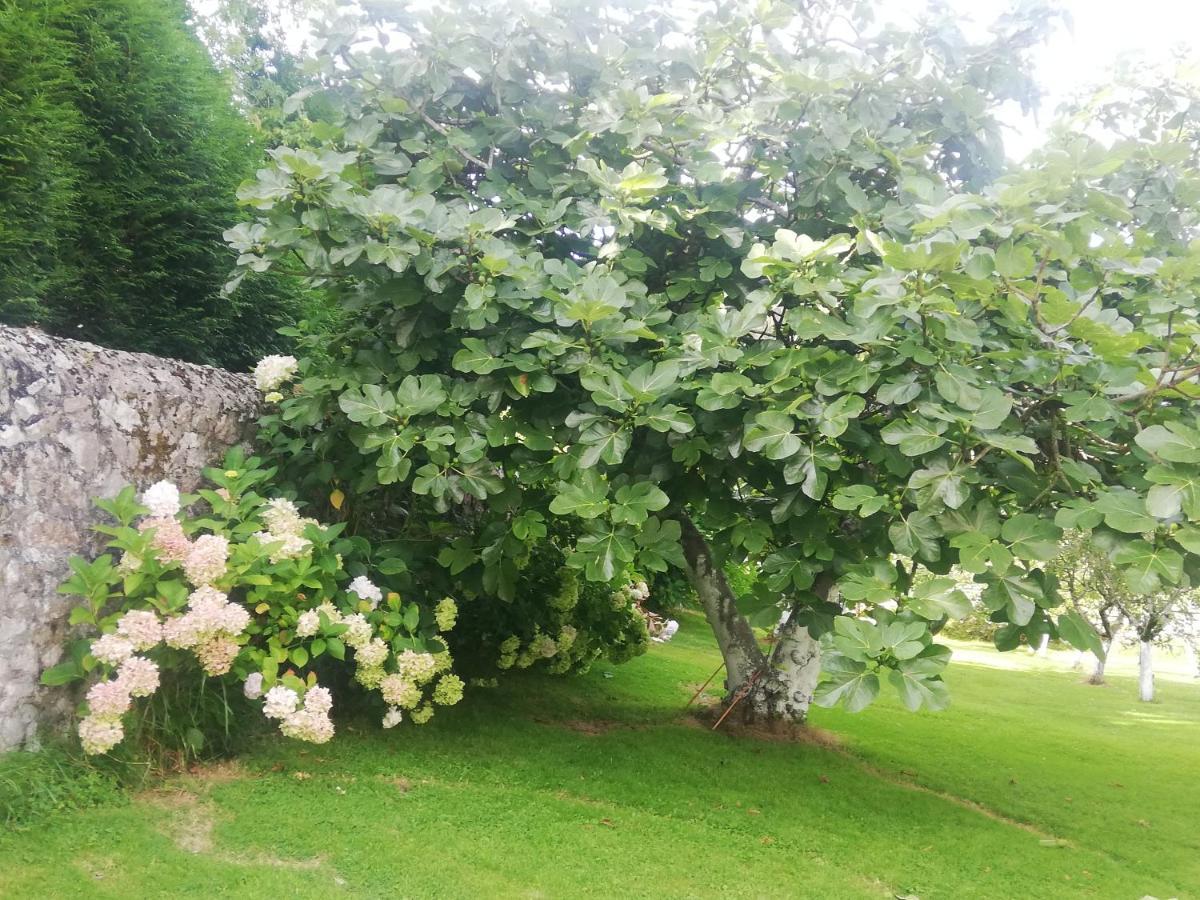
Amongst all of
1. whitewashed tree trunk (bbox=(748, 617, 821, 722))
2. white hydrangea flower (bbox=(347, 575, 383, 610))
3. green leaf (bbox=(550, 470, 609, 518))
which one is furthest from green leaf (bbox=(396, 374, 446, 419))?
whitewashed tree trunk (bbox=(748, 617, 821, 722))

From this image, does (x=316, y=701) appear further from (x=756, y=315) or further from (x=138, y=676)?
(x=756, y=315)

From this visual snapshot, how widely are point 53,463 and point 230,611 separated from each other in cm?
97

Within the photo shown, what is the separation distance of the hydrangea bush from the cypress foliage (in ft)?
5.53

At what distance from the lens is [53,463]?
134 inches

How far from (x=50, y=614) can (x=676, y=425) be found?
261cm

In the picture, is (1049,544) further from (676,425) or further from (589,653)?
(589,653)

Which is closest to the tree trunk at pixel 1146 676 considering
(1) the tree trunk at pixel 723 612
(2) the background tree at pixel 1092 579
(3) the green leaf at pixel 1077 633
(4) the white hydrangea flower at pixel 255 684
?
(2) the background tree at pixel 1092 579

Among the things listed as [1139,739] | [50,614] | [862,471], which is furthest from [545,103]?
[1139,739]

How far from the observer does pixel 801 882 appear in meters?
3.58

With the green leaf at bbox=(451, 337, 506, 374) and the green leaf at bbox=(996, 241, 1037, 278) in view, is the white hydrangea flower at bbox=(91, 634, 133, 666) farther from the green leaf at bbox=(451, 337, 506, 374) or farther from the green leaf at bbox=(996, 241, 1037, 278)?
the green leaf at bbox=(996, 241, 1037, 278)

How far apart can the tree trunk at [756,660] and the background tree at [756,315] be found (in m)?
0.67

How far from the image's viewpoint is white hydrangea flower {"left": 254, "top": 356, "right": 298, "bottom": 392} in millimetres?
4285

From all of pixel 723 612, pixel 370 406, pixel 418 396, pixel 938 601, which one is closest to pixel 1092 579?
pixel 723 612

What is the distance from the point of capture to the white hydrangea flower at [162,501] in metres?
3.44
